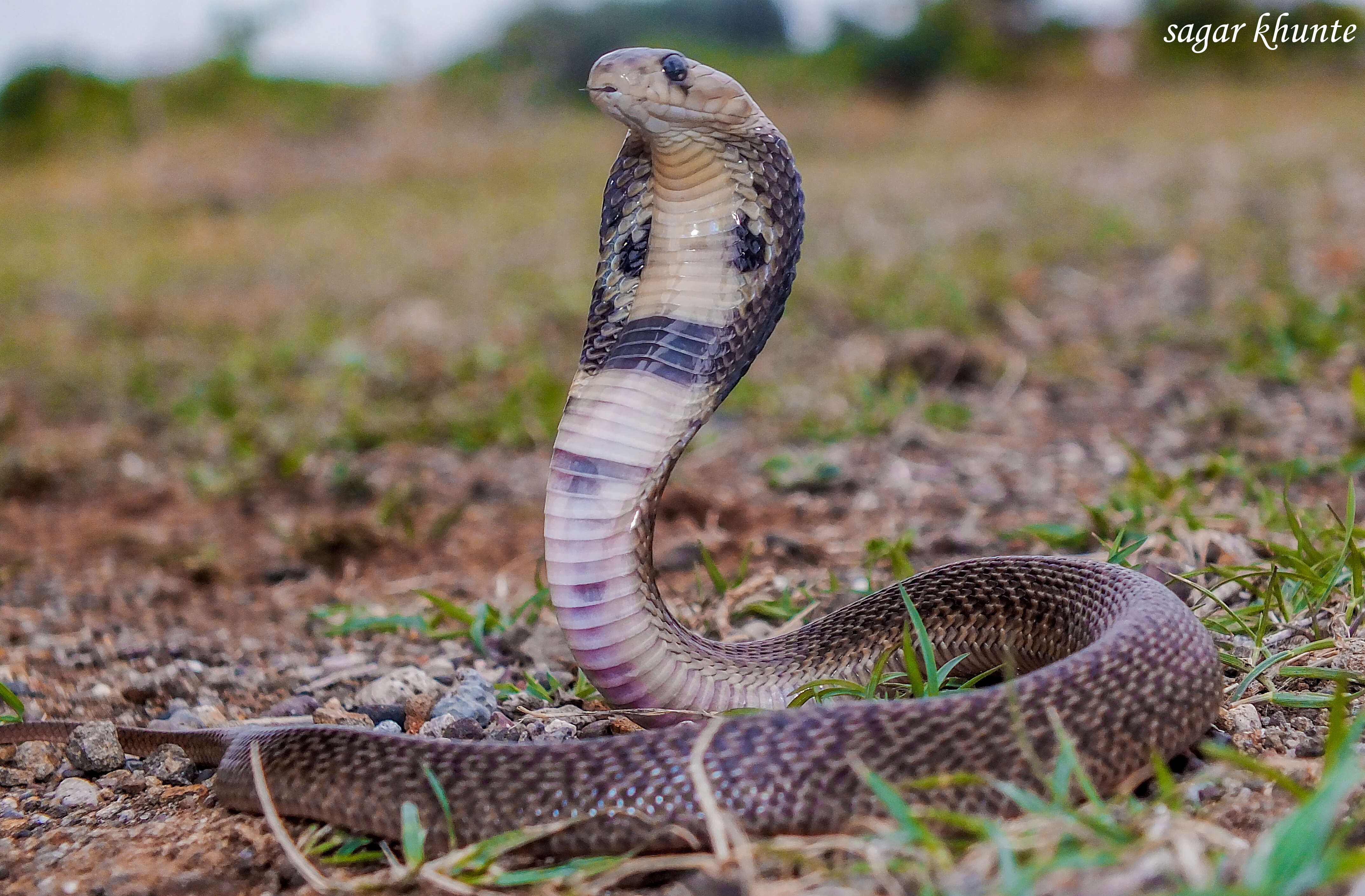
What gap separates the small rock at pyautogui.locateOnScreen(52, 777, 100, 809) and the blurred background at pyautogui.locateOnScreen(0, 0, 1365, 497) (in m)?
2.50

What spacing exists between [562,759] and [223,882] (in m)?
0.59

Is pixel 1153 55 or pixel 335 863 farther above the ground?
pixel 1153 55

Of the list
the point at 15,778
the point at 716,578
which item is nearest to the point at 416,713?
the point at 15,778

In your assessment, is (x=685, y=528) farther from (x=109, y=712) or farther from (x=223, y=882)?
(x=223, y=882)

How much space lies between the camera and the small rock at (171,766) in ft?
8.02

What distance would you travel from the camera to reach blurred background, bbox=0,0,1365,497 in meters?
5.70

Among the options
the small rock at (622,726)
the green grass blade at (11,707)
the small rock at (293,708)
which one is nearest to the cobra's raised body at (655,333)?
the small rock at (622,726)

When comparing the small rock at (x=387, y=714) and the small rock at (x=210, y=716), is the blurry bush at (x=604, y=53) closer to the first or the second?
the small rock at (x=210, y=716)

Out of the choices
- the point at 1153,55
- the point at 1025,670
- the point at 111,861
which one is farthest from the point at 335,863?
the point at 1153,55

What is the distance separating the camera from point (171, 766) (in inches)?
96.8

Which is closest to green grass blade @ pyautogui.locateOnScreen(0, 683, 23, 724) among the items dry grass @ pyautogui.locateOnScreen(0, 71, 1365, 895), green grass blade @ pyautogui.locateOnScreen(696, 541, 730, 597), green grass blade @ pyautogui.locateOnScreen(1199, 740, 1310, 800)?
→ dry grass @ pyautogui.locateOnScreen(0, 71, 1365, 895)

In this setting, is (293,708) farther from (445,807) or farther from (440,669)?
(445,807)

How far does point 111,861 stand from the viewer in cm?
206

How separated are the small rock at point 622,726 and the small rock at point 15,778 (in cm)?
117
